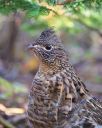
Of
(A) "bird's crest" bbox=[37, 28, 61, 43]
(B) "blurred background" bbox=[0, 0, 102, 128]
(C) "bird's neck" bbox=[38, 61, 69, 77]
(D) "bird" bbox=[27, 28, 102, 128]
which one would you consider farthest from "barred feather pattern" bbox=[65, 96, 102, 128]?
(B) "blurred background" bbox=[0, 0, 102, 128]

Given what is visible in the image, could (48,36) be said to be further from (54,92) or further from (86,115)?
(86,115)

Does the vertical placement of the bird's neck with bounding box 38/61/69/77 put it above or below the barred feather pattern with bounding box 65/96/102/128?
above

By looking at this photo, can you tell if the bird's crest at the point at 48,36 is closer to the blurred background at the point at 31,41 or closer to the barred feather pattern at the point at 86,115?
the blurred background at the point at 31,41

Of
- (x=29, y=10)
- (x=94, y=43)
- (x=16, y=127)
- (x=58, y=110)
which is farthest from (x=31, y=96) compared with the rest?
(x=94, y=43)

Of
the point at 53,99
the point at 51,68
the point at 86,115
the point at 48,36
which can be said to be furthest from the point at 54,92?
the point at 48,36

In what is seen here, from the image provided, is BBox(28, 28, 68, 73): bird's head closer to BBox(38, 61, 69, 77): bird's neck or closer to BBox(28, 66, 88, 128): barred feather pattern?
BBox(38, 61, 69, 77): bird's neck

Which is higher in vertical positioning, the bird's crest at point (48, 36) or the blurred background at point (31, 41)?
the blurred background at point (31, 41)

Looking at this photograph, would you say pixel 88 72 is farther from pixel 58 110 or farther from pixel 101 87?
pixel 58 110

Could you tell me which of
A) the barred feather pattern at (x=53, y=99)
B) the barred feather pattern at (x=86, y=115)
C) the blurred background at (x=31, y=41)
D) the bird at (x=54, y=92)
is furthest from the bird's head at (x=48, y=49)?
the barred feather pattern at (x=86, y=115)
